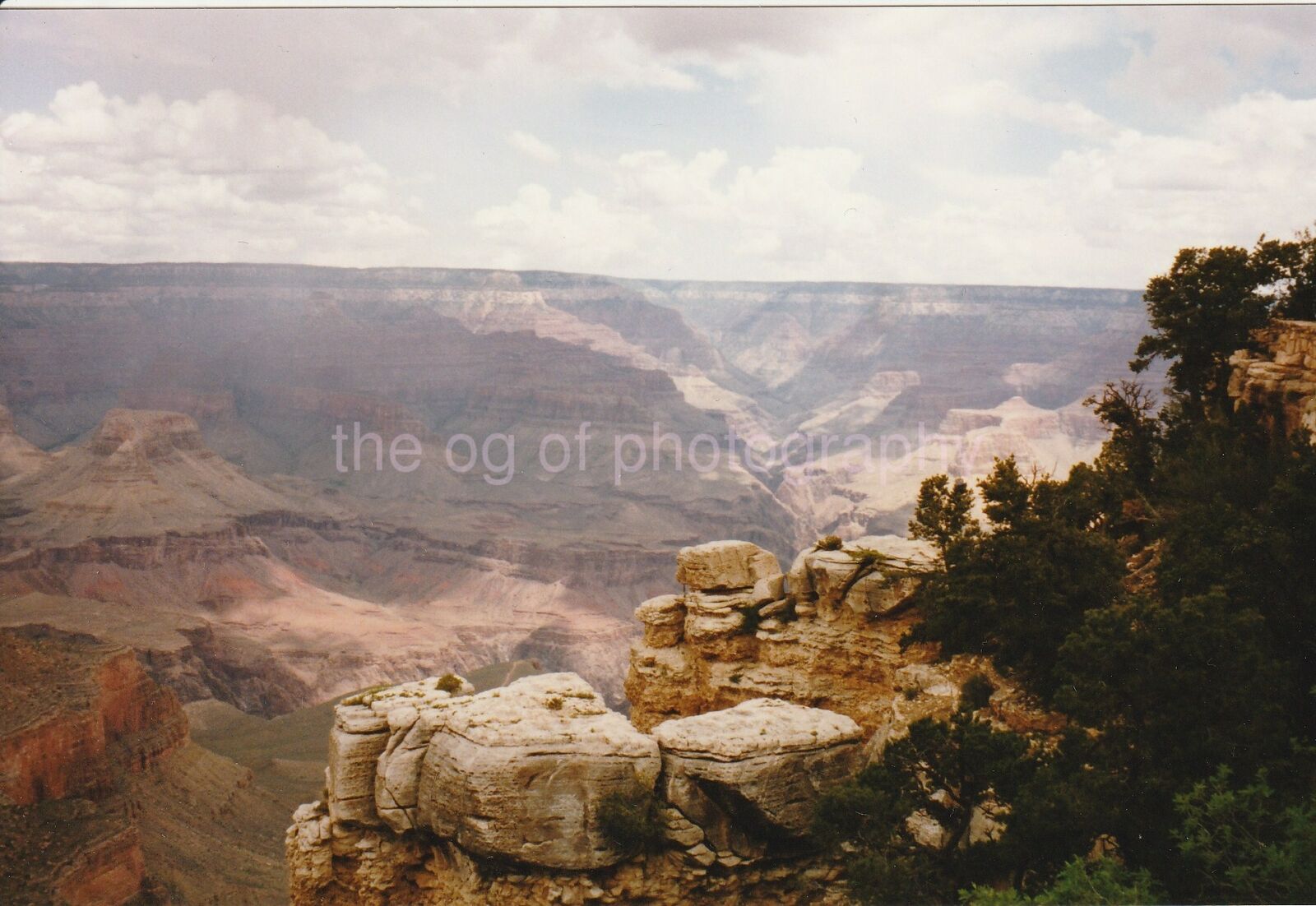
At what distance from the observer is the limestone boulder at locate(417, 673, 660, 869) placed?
19.2m

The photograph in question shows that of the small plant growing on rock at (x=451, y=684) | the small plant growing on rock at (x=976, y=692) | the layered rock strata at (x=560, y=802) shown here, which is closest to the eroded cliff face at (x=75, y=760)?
the small plant growing on rock at (x=451, y=684)

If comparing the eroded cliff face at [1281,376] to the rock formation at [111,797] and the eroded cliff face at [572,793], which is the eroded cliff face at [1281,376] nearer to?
the eroded cliff face at [572,793]

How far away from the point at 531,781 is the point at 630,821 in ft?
6.55

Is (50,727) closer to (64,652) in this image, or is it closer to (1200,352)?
(64,652)

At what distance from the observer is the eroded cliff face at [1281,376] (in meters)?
24.2

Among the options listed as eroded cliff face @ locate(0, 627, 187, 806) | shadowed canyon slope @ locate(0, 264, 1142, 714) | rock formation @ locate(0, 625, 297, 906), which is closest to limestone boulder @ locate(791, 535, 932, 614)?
rock formation @ locate(0, 625, 297, 906)

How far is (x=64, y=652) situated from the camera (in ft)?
214

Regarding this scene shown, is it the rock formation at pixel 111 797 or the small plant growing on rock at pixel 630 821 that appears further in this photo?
the rock formation at pixel 111 797

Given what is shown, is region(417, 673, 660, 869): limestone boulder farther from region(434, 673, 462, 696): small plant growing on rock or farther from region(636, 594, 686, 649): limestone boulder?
region(636, 594, 686, 649): limestone boulder

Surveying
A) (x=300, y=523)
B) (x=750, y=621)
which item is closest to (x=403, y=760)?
(x=750, y=621)

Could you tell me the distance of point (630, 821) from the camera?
1909 cm

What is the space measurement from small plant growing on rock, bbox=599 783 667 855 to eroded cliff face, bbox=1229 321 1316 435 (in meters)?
16.6

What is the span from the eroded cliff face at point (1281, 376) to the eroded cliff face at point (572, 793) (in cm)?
989

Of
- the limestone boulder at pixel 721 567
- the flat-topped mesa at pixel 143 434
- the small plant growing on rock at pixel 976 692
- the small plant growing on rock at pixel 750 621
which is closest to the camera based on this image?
the small plant growing on rock at pixel 976 692
